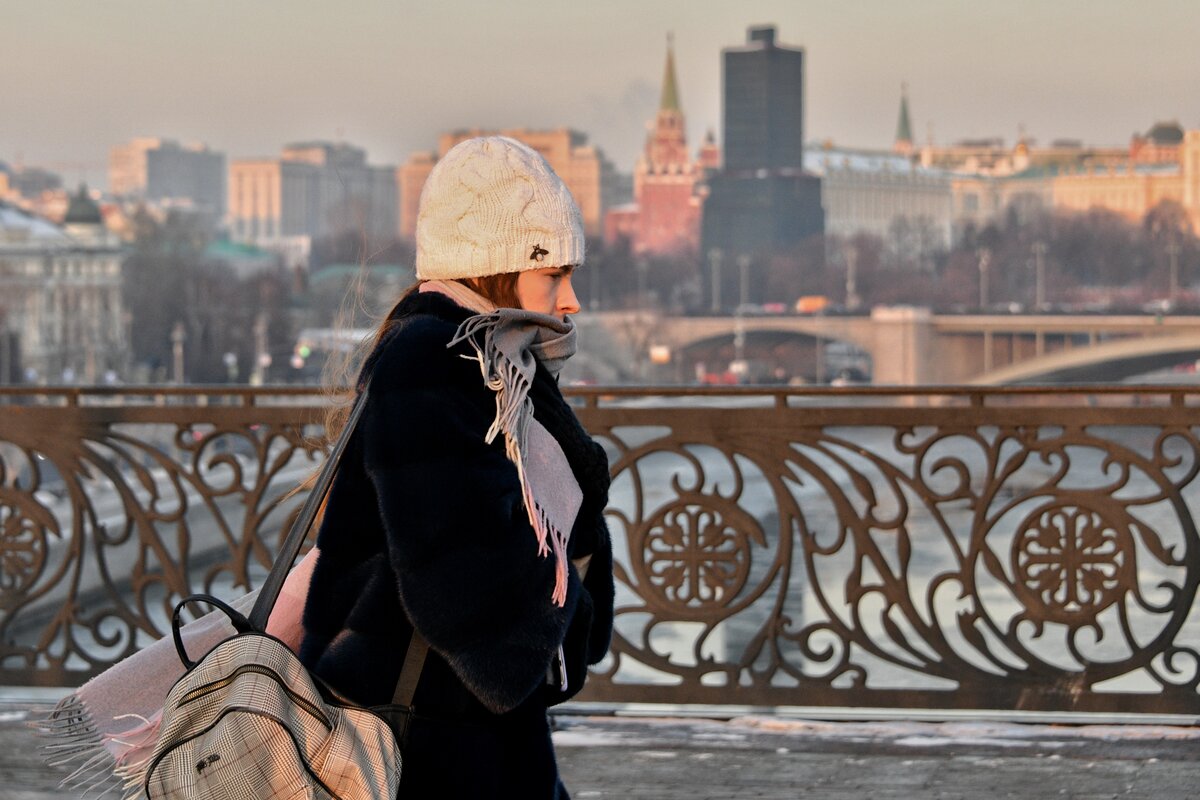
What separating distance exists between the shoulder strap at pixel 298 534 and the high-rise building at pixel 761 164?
80862mm

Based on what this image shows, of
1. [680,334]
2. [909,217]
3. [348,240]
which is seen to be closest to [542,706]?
[680,334]

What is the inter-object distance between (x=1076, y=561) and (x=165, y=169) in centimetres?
11455

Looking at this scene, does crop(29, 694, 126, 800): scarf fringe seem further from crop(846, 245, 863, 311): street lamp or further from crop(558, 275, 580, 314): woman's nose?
crop(846, 245, 863, 311): street lamp

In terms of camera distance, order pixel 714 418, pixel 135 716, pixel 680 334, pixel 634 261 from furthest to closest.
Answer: pixel 634 261
pixel 680 334
pixel 714 418
pixel 135 716

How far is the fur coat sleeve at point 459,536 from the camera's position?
51.9 inches

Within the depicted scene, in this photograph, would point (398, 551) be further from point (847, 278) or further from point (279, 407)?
point (847, 278)

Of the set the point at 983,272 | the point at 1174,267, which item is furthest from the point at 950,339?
the point at 1174,267

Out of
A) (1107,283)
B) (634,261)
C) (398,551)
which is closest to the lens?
(398,551)

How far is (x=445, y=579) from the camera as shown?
1.31m

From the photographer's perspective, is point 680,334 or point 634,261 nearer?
point 680,334

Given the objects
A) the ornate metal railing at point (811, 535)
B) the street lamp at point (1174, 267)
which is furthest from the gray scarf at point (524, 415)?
the street lamp at point (1174, 267)

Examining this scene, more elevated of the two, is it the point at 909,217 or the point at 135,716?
the point at 909,217

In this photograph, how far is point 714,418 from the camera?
10.0ft

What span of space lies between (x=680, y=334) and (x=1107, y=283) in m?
23.1
